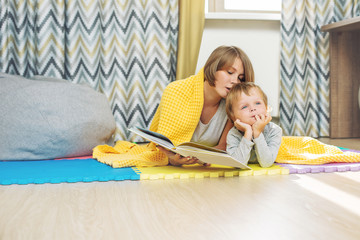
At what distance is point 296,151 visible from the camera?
150cm

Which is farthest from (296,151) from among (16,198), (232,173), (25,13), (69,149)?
(25,13)

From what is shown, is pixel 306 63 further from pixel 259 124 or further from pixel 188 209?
pixel 188 209

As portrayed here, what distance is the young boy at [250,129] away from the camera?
1261 millimetres

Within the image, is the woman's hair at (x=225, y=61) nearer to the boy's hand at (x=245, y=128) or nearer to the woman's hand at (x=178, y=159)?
the boy's hand at (x=245, y=128)

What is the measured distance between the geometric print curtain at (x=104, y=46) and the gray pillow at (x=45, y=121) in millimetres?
Result: 369

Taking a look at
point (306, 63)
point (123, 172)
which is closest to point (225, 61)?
point (123, 172)

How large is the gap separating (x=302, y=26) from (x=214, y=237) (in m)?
2.00

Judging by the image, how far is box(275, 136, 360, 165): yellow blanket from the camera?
1.33 meters

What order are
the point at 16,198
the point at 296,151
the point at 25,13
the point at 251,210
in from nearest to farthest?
the point at 251,210, the point at 16,198, the point at 296,151, the point at 25,13

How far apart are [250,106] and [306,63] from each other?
1.28m

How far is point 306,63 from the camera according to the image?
2.41 meters

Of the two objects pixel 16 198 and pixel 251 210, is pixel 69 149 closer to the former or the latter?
pixel 16 198

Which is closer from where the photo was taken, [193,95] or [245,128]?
[245,128]

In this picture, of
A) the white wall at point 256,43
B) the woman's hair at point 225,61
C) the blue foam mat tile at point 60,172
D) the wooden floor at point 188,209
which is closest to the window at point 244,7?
the white wall at point 256,43
